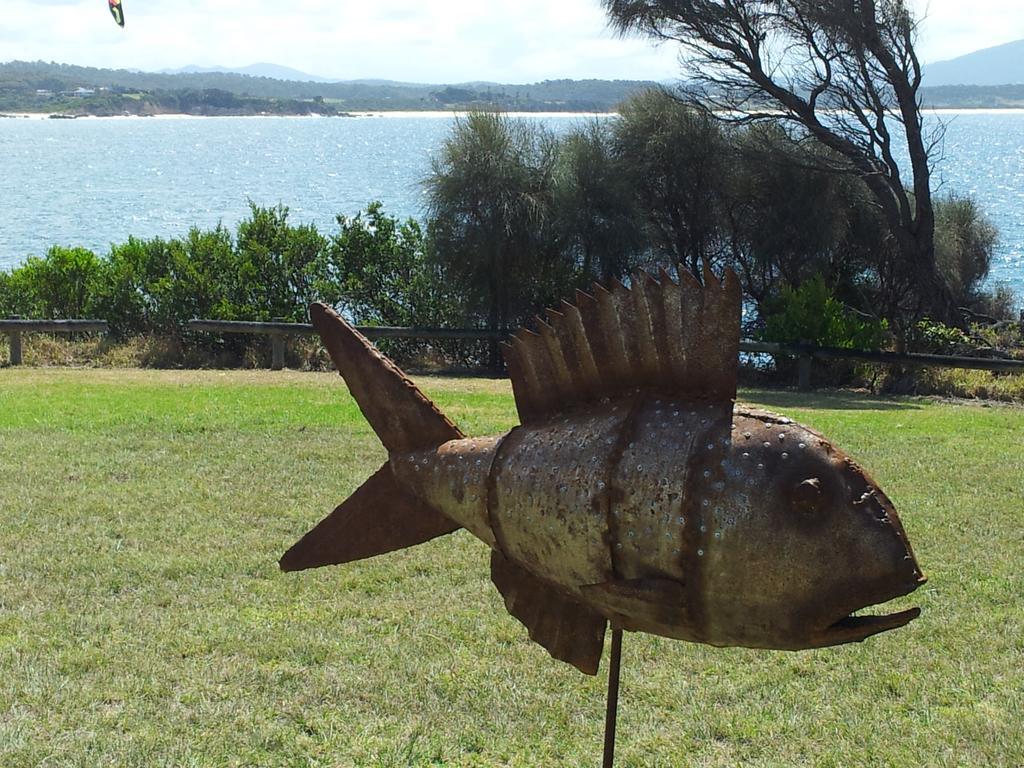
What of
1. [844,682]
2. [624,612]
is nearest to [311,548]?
[624,612]

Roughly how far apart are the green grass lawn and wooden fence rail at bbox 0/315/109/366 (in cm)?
670

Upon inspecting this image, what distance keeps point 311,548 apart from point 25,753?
6.56ft

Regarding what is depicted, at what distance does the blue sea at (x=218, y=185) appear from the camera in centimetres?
3716

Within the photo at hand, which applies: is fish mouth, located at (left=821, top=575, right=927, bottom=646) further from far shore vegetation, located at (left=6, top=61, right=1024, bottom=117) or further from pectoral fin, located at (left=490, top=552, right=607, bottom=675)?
far shore vegetation, located at (left=6, top=61, right=1024, bottom=117)

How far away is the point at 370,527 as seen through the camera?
3.55m

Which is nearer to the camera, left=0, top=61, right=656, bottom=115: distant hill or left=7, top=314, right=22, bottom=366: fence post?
left=7, top=314, right=22, bottom=366: fence post

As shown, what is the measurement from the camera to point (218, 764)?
4.59 m

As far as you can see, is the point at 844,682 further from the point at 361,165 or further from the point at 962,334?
the point at 361,165

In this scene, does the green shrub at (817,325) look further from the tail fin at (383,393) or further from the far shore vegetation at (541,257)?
the tail fin at (383,393)

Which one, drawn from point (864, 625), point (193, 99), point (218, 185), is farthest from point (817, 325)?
point (193, 99)

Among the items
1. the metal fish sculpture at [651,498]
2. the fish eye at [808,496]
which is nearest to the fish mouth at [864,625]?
the metal fish sculpture at [651,498]

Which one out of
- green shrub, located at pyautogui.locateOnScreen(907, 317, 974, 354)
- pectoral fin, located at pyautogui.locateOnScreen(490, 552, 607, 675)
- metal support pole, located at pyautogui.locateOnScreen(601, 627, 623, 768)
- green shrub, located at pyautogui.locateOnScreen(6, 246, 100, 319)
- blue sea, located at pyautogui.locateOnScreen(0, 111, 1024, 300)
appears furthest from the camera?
blue sea, located at pyautogui.locateOnScreen(0, 111, 1024, 300)

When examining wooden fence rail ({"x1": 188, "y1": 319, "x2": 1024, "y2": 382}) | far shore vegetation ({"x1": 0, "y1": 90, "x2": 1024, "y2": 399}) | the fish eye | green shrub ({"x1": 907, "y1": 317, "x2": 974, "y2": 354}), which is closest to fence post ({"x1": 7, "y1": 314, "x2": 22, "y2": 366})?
far shore vegetation ({"x1": 0, "y1": 90, "x2": 1024, "y2": 399})

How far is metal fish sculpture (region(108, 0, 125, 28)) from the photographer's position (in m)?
14.0
